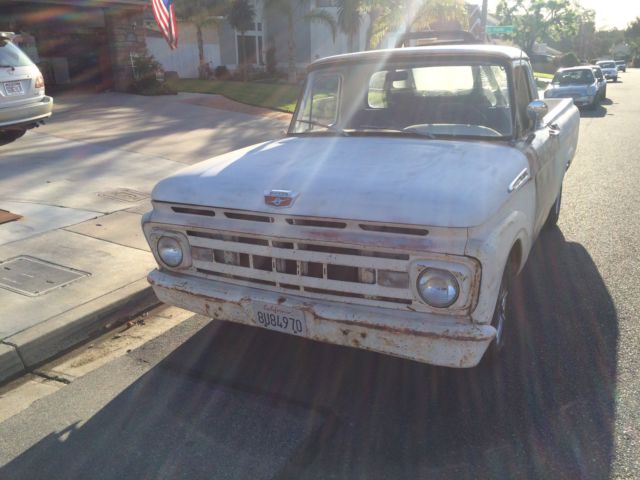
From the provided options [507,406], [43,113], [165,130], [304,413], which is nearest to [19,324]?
[304,413]

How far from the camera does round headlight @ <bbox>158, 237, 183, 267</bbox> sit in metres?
3.61

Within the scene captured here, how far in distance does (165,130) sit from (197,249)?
9696mm

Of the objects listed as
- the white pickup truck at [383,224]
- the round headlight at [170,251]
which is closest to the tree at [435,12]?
the white pickup truck at [383,224]

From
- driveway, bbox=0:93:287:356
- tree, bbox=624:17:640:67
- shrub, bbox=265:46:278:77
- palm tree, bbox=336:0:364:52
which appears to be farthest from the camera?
tree, bbox=624:17:640:67

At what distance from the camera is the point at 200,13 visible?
2656 centimetres

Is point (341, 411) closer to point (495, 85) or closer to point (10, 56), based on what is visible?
point (495, 85)

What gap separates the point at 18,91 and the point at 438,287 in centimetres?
885

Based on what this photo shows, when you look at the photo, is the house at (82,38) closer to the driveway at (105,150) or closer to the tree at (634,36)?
the driveway at (105,150)

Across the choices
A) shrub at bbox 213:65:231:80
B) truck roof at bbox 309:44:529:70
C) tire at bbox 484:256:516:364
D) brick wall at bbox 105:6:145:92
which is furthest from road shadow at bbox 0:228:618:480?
shrub at bbox 213:65:231:80

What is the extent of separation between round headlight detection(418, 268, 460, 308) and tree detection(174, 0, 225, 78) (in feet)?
86.5

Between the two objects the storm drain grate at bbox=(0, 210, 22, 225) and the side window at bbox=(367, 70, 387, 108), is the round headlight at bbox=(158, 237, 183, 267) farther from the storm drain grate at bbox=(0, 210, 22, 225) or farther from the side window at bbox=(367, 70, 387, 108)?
the storm drain grate at bbox=(0, 210, 22, 225)

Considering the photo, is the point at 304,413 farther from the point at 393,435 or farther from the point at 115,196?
the point at 115,196

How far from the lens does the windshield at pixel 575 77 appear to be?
20.2 metres

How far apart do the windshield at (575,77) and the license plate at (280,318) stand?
19967mm
